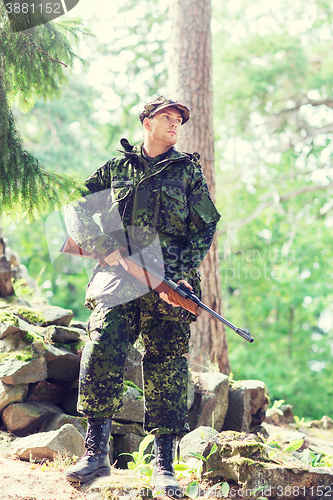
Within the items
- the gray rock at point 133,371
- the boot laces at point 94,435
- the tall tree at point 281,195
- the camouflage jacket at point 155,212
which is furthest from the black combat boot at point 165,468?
the tall tree at point 281,195

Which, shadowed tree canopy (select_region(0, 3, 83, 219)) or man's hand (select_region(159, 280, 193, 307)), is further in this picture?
shadowed tree canopy (select_region(0, 3, 83, 219))

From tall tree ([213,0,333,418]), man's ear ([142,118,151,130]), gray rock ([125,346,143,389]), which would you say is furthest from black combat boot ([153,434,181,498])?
tall tree ([213,0,333,418])

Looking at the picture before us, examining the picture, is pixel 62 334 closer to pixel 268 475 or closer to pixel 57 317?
pixel 57 317

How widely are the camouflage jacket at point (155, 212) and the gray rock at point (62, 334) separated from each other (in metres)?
1.46

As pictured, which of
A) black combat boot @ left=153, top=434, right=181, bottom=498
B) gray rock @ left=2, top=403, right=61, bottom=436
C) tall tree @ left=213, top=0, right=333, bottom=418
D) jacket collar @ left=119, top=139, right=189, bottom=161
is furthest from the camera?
tall tree @ left=213, top=0, right=333, bottom=418

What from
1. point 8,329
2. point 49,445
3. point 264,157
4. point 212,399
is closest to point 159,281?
point 49,445

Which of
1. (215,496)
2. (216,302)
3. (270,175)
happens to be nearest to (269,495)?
(215,496)

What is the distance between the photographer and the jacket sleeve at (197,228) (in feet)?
9.70

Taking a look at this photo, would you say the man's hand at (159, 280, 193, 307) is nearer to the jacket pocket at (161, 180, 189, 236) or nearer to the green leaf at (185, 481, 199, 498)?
the jacket pocket at (161, 180, 189, 236)

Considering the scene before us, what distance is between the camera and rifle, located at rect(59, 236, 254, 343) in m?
2.75

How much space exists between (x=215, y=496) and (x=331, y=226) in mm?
13952

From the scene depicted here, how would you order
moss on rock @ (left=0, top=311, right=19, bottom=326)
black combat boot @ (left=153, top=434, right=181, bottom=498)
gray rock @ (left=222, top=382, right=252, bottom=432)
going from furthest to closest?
gray rock @ (left=222, top=382, right=252, bottom=432)
moss on rock @ (left=0, top=311, right=19, bottom=326)
black combat boot @ (left=153, top=434, right=181, bottom=498)

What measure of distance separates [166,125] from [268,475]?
91.4 inches

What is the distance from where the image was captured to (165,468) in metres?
2.72
